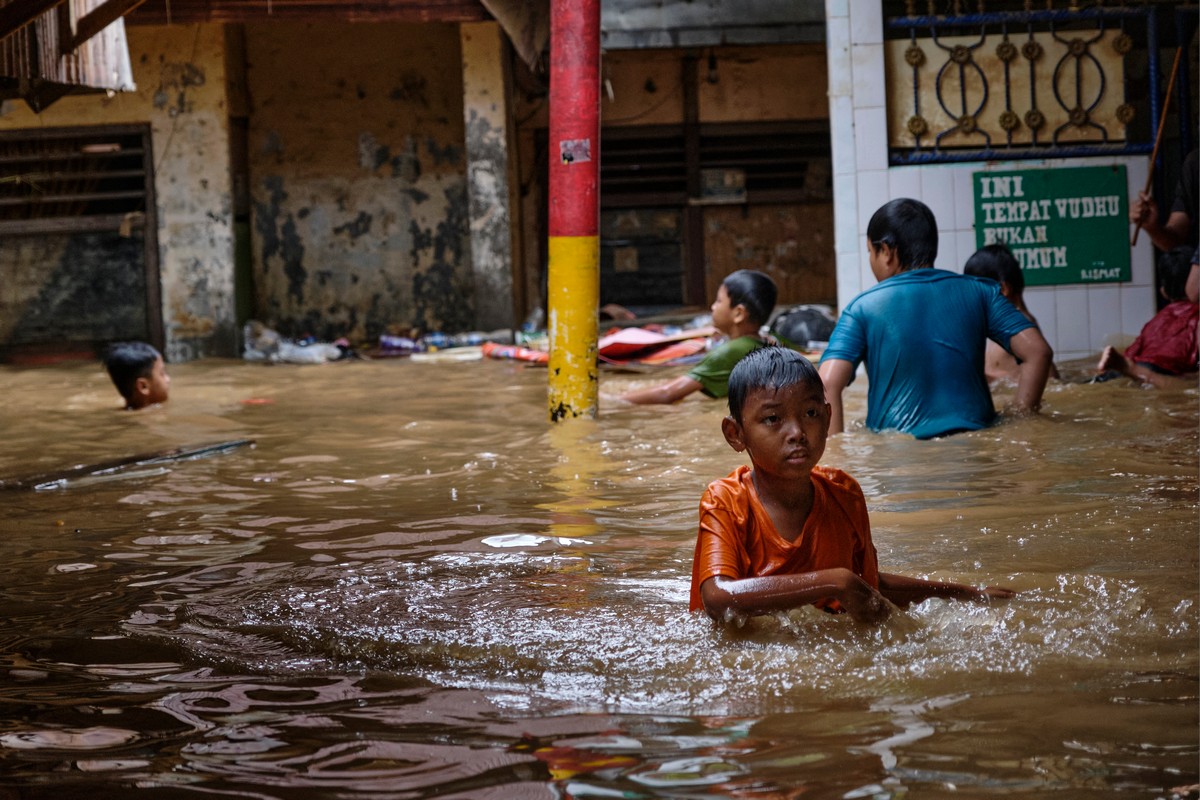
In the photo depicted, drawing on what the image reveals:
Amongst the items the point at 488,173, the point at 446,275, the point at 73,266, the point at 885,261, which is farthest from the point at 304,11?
the point at 885,261

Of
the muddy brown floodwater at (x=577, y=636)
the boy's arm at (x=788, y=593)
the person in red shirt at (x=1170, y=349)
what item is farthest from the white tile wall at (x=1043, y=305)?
the boy's arm at (x=788, y=593)

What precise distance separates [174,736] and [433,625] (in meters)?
1.00

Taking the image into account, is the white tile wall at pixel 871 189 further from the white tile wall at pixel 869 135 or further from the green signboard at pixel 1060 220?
the green signboard at pixel 1060 220

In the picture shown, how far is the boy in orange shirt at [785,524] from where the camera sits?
327 centimetres

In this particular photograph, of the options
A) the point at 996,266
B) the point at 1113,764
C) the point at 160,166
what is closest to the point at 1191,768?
the point at 1113,764

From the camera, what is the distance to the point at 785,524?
139 inches

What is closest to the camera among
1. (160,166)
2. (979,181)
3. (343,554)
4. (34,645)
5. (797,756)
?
(797,756)

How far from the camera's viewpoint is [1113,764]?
246 cm

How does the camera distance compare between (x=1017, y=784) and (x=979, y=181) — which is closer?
(x=1017, y=784)

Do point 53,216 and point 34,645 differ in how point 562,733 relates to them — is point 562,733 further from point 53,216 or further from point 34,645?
point 53,216

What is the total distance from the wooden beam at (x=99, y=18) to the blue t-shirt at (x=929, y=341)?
19.0 ft

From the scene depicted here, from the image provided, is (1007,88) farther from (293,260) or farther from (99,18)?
(293,260)

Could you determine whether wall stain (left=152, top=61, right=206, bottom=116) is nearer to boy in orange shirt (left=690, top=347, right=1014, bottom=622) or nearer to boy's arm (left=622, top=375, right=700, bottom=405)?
boy's arm (left=622, top=375, right=700, bottom=405)

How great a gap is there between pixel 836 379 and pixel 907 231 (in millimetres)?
799
